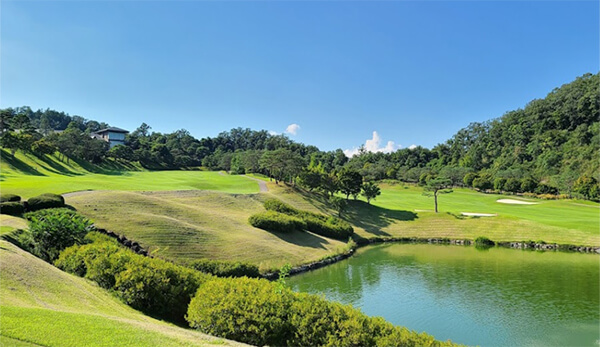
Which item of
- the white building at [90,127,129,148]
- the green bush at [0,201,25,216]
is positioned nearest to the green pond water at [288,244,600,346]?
the green bush at [0,201,25,216]

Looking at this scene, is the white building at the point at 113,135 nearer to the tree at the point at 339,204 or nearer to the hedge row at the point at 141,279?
the tree at the point at 339,204

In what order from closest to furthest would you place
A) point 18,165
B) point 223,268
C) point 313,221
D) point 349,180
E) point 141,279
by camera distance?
point 141,279 → point 223,268 → point 313,221 → point 18,165 → point 349,180

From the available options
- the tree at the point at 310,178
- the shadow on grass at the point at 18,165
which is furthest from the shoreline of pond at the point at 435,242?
the shadow on grass at the point at 18,165

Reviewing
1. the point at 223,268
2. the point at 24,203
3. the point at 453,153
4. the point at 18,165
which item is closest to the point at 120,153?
the point at 18,165

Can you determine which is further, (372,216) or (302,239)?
(372,216)

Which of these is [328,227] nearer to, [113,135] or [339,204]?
[339,204]

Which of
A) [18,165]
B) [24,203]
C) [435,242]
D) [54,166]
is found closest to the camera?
[24,203]

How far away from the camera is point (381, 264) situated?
96.5ft

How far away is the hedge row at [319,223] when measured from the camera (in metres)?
37.5

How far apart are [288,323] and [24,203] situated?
20.1m

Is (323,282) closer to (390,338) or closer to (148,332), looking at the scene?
(390,338)

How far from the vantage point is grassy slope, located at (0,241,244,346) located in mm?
5534

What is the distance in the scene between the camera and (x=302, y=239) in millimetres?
32969

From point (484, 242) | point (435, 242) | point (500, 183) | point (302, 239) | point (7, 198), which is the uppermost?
point (500, 183)
